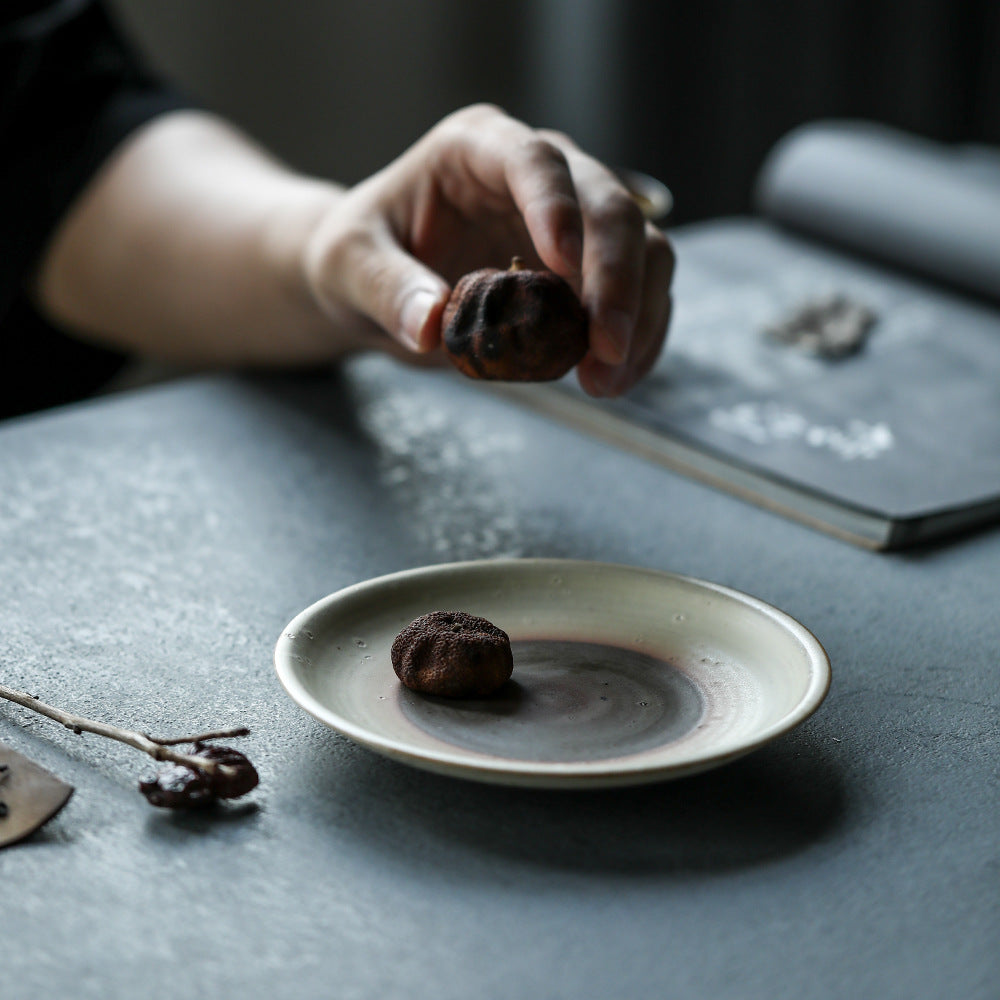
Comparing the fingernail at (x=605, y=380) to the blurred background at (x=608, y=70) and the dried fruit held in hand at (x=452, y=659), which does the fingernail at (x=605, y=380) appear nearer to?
the dried fruit held in hand at (x=452, y=659)

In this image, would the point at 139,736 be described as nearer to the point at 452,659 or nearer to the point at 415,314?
the point at 452,659

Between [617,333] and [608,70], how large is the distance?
2.42 m

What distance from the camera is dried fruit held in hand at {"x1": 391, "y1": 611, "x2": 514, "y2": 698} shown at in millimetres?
729

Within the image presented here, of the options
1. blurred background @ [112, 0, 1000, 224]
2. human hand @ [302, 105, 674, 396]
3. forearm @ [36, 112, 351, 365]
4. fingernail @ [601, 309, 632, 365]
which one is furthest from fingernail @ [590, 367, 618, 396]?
blurred background @ [112, 0, 1000, 224]

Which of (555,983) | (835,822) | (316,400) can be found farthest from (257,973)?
(316,400)

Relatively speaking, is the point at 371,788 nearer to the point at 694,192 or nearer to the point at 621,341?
the point at 621,341

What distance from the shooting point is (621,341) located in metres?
0.94

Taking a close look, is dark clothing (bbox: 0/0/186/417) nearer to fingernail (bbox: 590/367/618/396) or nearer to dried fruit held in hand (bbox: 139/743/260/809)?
fingernail (bbox: 590/367/618/396)

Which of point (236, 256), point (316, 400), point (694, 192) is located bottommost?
point (694, 192)

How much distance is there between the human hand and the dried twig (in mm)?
374

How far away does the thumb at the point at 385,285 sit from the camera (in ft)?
3.15

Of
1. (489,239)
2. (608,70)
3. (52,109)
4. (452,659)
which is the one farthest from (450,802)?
(608,70)

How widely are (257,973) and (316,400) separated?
32.1 inches

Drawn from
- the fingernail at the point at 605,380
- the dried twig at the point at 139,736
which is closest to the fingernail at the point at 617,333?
the fingernail at the point at 605,380
